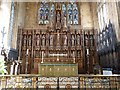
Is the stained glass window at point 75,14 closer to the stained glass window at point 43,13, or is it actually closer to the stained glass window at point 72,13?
the stained glass window at point 72,13

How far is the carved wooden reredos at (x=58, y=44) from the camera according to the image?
11.0m

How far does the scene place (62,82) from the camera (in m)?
5.59

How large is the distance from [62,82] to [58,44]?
5912 mm

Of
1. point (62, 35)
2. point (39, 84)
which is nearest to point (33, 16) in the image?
point (62, 35)

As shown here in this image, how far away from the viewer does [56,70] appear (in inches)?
248

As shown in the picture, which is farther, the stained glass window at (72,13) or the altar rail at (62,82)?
the stained glass window at (72,13)

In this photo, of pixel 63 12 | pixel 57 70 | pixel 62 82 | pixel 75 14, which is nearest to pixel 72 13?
pixel 75 14

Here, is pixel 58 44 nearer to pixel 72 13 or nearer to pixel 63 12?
pixel 63 12

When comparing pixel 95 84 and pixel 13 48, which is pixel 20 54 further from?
pixel 95 84

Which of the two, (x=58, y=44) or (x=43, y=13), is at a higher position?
(x=43, y=13)

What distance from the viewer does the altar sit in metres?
6.26

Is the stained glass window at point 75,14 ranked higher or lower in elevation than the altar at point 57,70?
higher

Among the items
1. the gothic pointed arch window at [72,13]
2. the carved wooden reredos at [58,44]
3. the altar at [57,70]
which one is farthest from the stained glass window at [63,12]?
the altar at [57,70]

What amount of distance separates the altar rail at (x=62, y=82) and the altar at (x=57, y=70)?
0.67m
